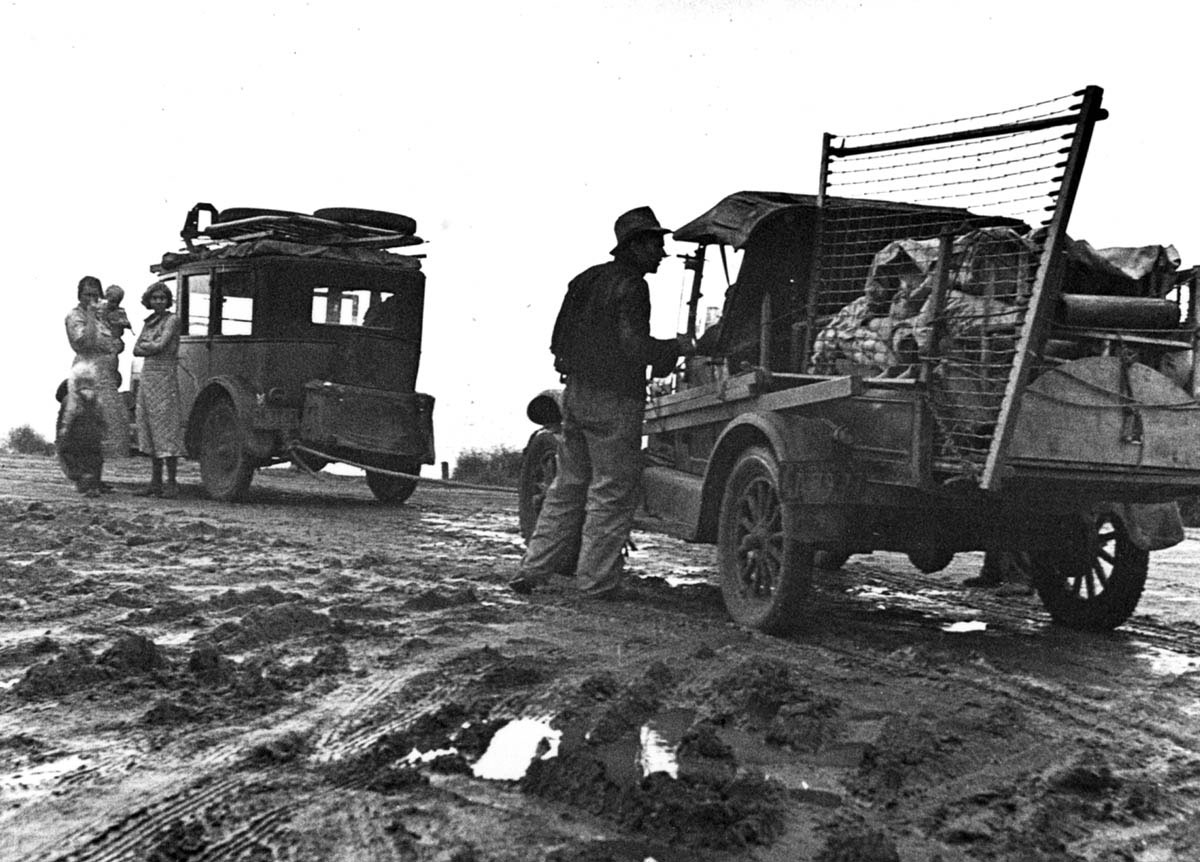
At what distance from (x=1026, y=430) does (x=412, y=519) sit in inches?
312

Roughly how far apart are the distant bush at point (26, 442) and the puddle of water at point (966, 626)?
2030cm

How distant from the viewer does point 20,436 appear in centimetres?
2525

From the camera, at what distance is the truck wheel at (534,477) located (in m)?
9.81

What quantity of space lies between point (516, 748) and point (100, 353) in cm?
1127

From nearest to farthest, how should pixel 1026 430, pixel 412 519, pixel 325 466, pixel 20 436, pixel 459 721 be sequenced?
pixel 459 721 → pixel 1026 430 → pixel 412 519 → pixel 325 466 → pixel 20 436

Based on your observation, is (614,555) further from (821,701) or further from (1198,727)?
(1198,727)

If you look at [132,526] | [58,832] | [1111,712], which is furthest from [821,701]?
[132,526]

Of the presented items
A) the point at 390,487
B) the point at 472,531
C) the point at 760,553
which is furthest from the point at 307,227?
the point at 760,553

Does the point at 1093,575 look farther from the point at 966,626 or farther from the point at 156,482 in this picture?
the point at 156,482

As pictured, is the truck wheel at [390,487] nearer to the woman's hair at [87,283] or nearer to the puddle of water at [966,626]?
the woman's hair at [87,283]

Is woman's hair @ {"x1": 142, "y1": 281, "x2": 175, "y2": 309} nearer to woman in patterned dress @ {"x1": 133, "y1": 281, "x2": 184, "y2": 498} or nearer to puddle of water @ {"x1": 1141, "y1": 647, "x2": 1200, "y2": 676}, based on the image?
woman in patterned dress @ {"x1": 133, "y1": 281, "x2": 184, "y2": 498}

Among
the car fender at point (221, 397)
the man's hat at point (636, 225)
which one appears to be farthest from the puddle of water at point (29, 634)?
the car fender at point (221, 397)

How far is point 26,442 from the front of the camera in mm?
25125

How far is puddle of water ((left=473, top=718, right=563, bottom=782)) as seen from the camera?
4.08m
